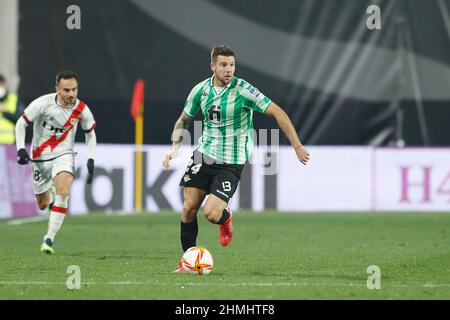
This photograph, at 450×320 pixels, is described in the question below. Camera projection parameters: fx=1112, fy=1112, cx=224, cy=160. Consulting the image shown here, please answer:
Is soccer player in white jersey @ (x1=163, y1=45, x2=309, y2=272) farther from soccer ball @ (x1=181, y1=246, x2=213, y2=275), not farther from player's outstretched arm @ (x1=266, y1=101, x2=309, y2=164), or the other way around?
soccer ball @ (x1=181, y1=246, x2=213, y2=275)

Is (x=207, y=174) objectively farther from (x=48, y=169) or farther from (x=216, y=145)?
(x=48, y=169)

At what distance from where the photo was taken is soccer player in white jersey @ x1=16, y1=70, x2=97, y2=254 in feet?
41.1

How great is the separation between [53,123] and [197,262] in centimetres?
373

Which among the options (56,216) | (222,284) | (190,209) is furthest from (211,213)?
(56,216)

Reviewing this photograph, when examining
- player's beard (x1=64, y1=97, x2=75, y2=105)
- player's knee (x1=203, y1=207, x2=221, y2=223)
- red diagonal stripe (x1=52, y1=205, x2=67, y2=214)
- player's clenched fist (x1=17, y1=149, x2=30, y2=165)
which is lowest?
player's knee (x1=203, y1=207, x2=221, y2=223)

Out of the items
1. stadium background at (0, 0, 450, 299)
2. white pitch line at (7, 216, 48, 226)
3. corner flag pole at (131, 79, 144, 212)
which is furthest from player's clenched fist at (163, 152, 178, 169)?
corner flag pole at (131, 79, 144, 212)

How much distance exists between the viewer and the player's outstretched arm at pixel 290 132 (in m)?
9.70

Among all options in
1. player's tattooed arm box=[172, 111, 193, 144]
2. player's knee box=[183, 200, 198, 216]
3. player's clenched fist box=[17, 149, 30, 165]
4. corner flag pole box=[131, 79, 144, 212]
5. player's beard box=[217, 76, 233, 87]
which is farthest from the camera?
corner flag pole box=[131, 79, 144, 212]

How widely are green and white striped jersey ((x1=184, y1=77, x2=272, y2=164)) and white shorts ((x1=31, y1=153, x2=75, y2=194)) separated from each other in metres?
2.61

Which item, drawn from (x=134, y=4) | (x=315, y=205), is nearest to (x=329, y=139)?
(x=315, y=205)

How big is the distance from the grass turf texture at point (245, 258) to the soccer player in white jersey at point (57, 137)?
1.93 feet
